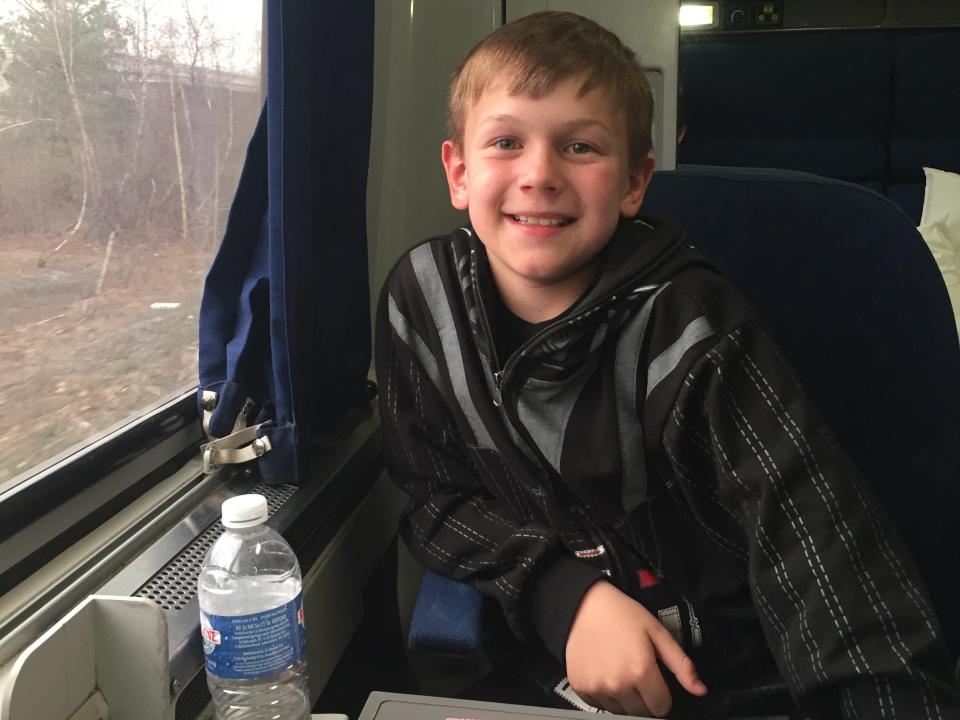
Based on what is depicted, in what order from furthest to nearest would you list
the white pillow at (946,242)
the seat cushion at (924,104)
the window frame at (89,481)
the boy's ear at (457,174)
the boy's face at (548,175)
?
the seat cushion at (924,104)
the white pillow at (946,242)
the boy's ear at (457,174)
the boy's face at (548,175)
the window frame at (89,481)

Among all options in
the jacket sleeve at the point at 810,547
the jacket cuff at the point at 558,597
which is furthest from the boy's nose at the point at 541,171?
the jacket cuff at the point at 558,597

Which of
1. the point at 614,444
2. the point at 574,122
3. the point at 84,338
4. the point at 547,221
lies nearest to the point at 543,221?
the point at 547,221

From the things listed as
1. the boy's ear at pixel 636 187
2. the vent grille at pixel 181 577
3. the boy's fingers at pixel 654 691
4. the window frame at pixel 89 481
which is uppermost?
the boy's ear at pixel 636 187

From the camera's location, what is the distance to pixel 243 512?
31.3 inches

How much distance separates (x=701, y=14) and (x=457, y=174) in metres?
1.95

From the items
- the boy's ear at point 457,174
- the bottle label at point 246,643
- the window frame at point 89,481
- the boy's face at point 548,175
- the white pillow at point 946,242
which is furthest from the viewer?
the white pillow at point 946,242

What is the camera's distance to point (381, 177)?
5.71ft

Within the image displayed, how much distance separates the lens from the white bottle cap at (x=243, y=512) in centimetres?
79

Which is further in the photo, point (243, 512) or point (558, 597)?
point (558, 597)

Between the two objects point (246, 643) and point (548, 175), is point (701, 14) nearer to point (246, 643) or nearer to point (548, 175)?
point (548, 175)

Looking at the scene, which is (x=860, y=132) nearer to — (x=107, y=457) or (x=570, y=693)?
(x=570, y=693)

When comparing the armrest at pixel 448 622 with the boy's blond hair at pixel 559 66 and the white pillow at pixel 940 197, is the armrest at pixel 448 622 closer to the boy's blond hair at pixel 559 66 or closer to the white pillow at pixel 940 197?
the boy's blond hair at pixel 559 66

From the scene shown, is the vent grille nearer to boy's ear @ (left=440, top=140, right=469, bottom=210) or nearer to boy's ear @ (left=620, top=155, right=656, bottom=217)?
boy's ear @ (left=440, top=140, right=469, bottom=210)

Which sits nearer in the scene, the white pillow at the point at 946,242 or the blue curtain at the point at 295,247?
the blue curtain at the point at 295,247
